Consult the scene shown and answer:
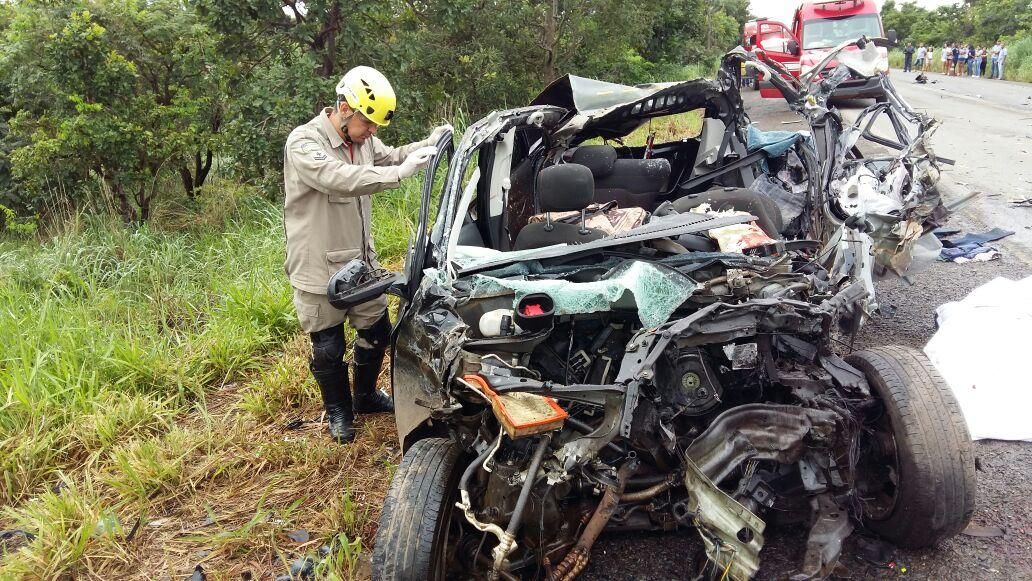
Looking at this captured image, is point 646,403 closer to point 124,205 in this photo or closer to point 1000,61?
point 124,205

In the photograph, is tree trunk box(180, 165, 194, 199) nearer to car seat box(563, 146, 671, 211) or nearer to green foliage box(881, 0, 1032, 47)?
car seat box(563, 146, 671, 211)

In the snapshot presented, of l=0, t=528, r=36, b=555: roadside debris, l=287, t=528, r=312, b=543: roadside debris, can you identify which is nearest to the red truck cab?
l=287, t=528, r=312, b=543: roadside debris

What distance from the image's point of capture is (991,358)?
3.54m

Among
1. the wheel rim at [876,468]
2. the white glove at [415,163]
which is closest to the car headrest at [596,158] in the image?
the white glove at [415,163]

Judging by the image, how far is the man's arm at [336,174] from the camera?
312 cm

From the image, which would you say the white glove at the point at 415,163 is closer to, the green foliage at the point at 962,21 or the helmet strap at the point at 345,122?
the helmet strap at the point at 345,122

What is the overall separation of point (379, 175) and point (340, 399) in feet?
4.67

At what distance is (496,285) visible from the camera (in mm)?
2691

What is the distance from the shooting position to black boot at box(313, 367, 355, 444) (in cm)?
376

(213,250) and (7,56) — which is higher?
(7,56)

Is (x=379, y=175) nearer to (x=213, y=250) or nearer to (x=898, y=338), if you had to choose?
(x=898, y=338)

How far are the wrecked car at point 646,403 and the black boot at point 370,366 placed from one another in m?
0.84

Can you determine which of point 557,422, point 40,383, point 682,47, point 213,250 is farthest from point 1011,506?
point 682,47

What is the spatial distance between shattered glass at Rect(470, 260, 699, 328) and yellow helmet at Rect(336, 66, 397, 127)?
4.36 feet
